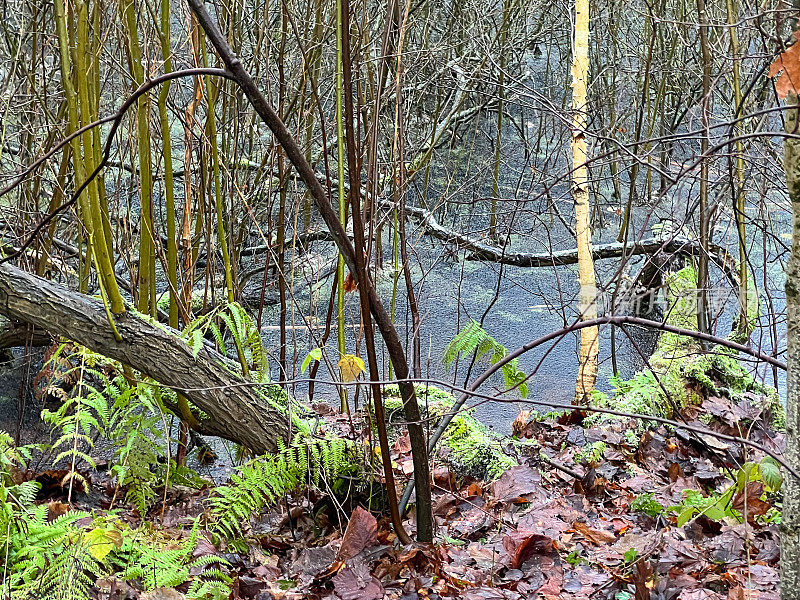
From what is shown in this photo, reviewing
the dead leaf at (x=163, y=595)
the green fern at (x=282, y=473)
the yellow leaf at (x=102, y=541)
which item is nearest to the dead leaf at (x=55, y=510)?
the green fern at (x=282, y=473)

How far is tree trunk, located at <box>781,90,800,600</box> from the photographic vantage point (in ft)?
4.23

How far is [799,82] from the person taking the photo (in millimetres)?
1219

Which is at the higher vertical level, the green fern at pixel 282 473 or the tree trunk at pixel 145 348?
the tree trunk at pixel 145 348

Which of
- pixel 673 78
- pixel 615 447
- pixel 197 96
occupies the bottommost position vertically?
pixel 615 447

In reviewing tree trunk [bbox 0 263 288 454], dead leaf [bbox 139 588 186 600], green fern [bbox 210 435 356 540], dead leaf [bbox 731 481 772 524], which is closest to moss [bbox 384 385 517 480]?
green fern [bbox 210 435 356 540]

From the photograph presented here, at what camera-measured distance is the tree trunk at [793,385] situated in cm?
129

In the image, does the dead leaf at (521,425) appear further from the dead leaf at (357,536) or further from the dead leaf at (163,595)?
the dead leaf at (163,595)

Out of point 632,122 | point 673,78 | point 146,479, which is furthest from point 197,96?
point 632,122

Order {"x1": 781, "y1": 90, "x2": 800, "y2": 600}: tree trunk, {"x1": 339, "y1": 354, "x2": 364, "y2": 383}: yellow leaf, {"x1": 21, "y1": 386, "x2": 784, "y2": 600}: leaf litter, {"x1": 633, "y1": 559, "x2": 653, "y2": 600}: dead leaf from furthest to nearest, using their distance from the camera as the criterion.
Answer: {"x1": 339, "y1": 354, "x2": 364, "y2": 383}: yellow leaf, {"x1": 21, "y1": 386, "x2": 784, "y2": 600}: leaf litter, {"x1": 633, "y1": 559, "x2": 653, "y2": 600}: dead leaf, {"x1": 781, "y1": 90, "x2": 800, "y2": 600}: tree trunk

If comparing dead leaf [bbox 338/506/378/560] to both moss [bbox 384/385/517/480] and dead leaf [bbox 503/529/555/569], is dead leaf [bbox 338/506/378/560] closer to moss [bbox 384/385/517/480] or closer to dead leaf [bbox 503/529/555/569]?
dead leaf [bbox 503/529/555/569]

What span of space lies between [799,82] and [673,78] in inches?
322

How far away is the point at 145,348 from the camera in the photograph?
272 centimetres

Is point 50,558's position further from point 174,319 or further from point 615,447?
point 615,447

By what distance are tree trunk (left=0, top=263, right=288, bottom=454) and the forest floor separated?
0.33 meters
